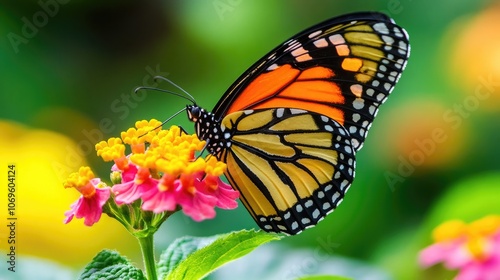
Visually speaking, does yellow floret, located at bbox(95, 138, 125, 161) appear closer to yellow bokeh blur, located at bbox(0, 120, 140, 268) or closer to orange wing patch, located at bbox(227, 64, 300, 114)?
orange wing patch, located at bbox(227, 64, 300, 114)

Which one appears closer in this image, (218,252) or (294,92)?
(218,252)

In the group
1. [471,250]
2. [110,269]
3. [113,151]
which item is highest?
[113,151]

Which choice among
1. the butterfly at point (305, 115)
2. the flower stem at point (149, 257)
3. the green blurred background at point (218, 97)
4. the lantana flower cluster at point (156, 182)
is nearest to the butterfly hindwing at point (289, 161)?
the butterfly at point (305, 115)

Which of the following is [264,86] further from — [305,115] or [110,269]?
[110,269]

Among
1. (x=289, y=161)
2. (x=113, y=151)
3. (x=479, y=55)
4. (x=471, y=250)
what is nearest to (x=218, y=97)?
(x=479, y=55)

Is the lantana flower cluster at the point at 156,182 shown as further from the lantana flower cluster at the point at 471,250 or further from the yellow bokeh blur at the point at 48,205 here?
the yellow bokeh blur at the point at 48,205

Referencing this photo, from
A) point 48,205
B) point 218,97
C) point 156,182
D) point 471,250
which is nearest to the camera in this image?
point 156,182

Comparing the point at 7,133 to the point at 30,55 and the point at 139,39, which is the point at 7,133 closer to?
the point at 30,55
